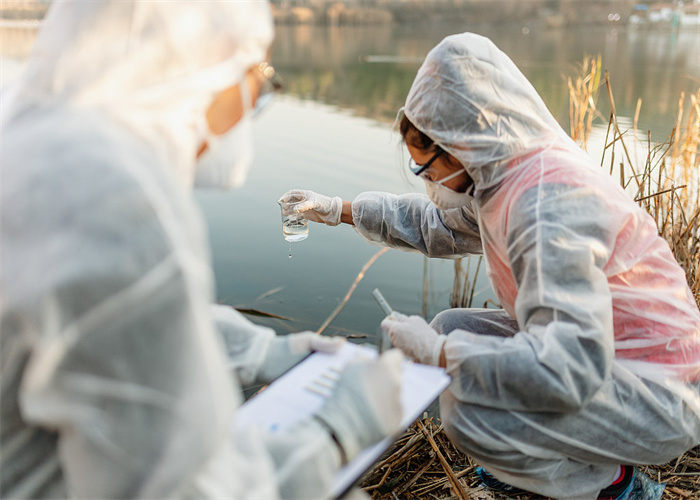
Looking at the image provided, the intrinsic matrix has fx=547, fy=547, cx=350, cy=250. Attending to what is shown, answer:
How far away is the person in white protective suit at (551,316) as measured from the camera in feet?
4.77

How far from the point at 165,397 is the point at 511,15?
22415mm

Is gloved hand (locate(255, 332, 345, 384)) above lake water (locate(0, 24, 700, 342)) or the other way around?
above

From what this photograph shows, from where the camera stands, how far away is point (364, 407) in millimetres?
1062

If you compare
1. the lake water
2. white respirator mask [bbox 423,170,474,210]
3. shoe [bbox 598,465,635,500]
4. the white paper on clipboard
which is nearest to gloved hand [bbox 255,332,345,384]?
the white paper on clipboard

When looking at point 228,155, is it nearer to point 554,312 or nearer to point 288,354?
point 288,354

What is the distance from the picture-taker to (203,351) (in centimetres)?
84

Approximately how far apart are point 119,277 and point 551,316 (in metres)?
1.12

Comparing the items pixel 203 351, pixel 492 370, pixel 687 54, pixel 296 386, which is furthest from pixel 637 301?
pixel 687 54

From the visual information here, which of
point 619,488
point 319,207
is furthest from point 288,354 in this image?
point 619,488

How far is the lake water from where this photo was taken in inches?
162

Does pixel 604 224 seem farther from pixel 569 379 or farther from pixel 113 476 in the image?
pixel 113 476

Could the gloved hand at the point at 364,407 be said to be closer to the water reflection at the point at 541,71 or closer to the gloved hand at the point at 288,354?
the gloved hand at the point at 288,354

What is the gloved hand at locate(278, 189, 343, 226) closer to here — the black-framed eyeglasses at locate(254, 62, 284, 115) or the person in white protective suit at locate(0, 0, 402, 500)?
the black-framed eyeglasses at locate(254, 62, 284, 115)

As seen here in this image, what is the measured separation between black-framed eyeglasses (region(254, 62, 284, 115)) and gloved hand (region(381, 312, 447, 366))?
2.36ft
